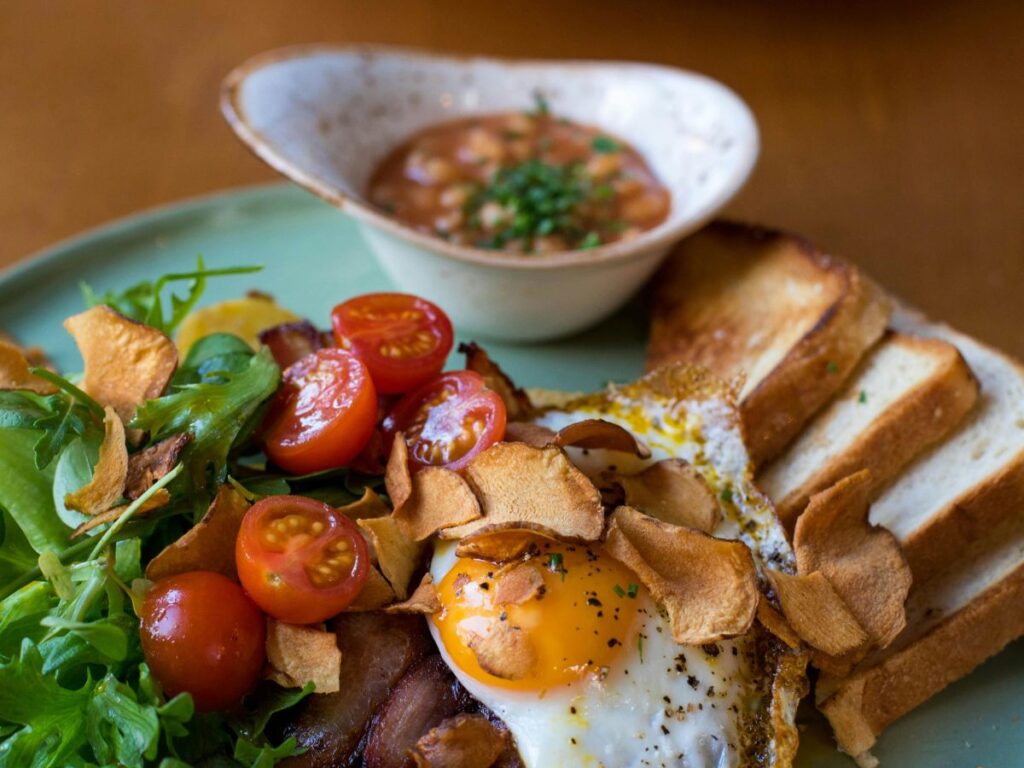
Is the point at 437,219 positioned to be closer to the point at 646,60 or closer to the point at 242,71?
the point at 242,71

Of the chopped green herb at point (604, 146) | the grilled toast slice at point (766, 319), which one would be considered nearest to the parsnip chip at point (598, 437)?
the grilled toast slice at point (766, 319)

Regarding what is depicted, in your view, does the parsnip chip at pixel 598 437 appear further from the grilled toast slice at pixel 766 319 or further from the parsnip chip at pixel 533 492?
the grilled toast slice at pixel 766 319

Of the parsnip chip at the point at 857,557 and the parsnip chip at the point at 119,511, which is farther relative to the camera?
the parsnip chip at the point at 857,557

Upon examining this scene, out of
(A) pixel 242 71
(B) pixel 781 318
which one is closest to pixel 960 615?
(B) pixel 781 318

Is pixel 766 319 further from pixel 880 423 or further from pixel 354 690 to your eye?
pixel 354 690

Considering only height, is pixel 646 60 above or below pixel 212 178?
above
